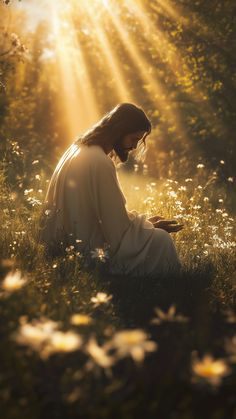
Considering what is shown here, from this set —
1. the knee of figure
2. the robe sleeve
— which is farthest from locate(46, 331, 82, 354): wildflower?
the knee of figure

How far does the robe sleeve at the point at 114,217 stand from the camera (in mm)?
5023

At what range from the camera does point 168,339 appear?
3.42m

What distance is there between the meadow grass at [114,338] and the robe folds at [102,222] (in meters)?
0.22

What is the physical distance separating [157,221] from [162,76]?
8835 mm

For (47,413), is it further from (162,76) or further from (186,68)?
(162,76)

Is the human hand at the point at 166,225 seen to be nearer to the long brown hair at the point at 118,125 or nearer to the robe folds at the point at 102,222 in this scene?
the robe folds at the point at 102,222

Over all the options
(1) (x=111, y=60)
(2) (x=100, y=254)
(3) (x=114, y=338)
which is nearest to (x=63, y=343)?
(3) (x=114, y=338)

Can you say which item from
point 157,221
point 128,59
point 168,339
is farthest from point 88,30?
point 168,339

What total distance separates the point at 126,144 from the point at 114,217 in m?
0.65

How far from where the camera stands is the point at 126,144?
5.27 m

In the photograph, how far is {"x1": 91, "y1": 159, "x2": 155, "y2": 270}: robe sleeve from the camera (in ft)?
16.5

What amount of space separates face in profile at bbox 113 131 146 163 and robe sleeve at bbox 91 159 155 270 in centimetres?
28

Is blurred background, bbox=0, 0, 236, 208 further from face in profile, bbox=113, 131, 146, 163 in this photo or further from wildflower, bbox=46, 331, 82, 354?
wildflower, bbox=46, 331, 82, 354

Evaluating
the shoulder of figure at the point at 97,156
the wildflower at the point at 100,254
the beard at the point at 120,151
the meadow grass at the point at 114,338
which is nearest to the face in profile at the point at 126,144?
the beard at the point at 120,151
